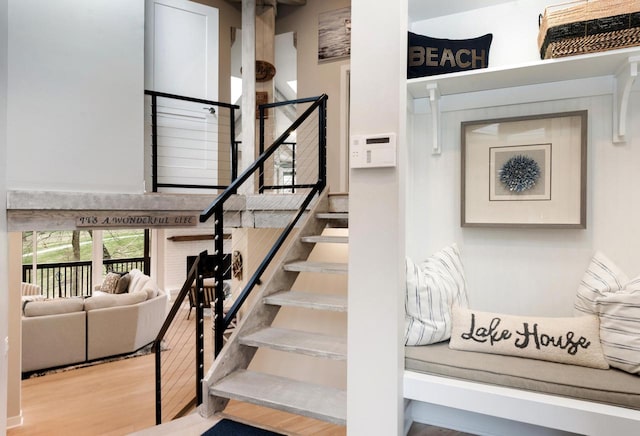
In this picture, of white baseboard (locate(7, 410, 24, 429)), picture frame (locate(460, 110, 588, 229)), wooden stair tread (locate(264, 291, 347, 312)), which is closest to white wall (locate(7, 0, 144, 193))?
wooden stair tread (locate(264, 291, 347, 312))

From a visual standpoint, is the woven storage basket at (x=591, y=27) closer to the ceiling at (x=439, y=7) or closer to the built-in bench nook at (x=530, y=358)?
the ceiling at (x=439, y=7)

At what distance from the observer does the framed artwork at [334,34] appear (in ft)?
16.6

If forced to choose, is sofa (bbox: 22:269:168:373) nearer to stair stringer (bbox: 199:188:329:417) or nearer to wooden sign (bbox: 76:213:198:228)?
wooden sign (bbox: 76:213:198:228)

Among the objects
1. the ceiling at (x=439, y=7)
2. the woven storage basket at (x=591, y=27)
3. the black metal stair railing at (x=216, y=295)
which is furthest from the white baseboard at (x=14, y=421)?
the woven storage basket at (x=591, y=27)

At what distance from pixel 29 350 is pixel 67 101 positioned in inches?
131

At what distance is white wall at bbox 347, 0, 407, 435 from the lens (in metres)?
1.60

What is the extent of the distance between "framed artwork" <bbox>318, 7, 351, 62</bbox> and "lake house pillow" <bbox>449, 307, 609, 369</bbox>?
406 centimetres

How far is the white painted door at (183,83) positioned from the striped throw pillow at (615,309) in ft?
11.3

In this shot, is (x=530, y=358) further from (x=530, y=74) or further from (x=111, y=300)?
(x=111, y=300)

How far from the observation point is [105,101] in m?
3.27

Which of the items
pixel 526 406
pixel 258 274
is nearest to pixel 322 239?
pixel 258 274

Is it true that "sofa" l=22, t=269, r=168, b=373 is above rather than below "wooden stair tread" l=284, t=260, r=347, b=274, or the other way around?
below

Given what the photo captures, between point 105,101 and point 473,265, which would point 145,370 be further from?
point 473,265

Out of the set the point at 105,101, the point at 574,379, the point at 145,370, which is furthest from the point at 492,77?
the point at 145,370
